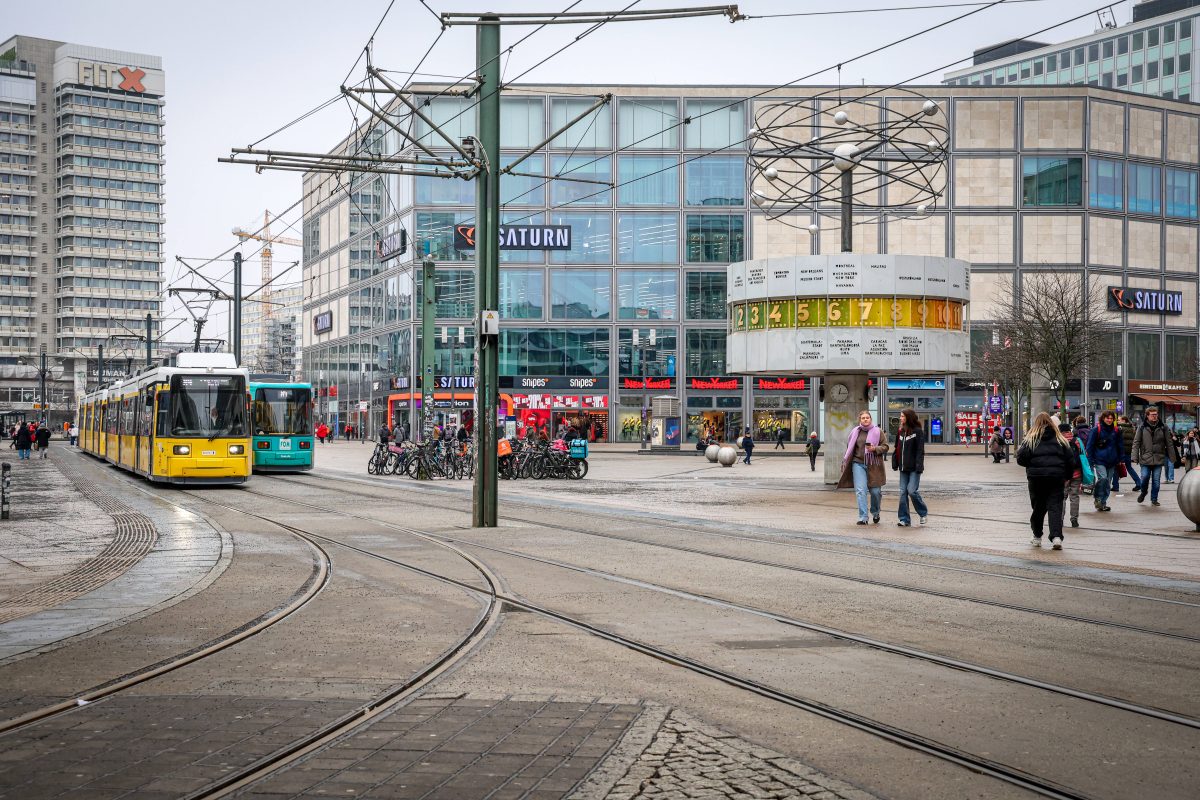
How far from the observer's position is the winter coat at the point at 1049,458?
14.9 metres

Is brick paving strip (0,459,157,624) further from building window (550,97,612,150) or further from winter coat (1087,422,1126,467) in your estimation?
building window (550,97,612,150)

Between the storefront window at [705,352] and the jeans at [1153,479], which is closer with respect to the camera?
the jeans at [1153,479]

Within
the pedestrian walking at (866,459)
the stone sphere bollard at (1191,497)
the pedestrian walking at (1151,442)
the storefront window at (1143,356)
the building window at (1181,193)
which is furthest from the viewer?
the building window at (1181,193)

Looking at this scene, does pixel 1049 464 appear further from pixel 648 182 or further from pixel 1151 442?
pixel 648 182

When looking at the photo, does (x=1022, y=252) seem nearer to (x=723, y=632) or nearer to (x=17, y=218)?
(x=723, y=632)

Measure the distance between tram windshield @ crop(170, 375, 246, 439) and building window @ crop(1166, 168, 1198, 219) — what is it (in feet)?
217

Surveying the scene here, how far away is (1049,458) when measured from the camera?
15.0 meters

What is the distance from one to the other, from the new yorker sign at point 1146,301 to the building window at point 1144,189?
5.15 metres

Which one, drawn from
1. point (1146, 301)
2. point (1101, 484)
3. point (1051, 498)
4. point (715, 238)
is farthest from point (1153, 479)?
point (1146, 301)

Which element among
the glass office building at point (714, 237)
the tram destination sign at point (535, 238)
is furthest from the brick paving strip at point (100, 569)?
the glass office building at point (714, 237)

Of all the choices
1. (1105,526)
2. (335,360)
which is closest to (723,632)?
(1105,526)

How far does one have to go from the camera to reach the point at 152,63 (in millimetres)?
140375

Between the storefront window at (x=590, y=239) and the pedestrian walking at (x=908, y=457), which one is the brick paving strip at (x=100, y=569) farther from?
the storefront window at (x=590, y=239)

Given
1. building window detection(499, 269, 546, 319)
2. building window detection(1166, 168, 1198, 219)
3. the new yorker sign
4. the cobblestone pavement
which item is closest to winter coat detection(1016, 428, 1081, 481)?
the cobblestone pavement
